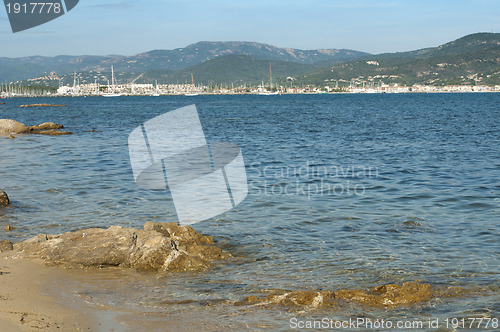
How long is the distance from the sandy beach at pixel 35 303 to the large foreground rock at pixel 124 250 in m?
0.55

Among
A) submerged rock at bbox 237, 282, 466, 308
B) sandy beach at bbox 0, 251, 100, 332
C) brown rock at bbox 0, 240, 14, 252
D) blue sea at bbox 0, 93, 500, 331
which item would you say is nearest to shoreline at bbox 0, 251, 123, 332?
sandy beach at bbox 0, 251, 100, 332

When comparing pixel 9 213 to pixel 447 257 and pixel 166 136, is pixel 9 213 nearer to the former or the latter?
pixel 447 257

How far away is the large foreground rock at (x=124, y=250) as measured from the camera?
1002cm

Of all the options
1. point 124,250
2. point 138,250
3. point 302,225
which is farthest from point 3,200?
point 302,225

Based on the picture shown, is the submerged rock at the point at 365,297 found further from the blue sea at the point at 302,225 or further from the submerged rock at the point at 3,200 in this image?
the submerged rock at the point at 3,200

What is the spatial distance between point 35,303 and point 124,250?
2.86 metres

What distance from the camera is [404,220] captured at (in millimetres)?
13352

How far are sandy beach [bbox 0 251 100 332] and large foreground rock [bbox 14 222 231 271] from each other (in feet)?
1.80

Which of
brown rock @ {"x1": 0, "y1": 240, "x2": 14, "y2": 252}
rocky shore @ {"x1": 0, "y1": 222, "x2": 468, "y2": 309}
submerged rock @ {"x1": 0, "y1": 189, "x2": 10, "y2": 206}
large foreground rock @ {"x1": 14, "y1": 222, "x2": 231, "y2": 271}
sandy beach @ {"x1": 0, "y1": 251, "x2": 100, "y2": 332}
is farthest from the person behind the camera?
submerged rock @ {"x1": 0, "y1": 189, "x2": 10, "y2": 206}

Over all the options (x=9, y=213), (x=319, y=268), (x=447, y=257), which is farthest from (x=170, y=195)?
(x=447, y=257)

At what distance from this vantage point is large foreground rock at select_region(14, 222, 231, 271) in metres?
10.0

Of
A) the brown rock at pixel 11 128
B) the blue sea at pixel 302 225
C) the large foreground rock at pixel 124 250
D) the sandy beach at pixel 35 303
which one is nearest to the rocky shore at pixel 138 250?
the large foreground rock at pixel 124 250

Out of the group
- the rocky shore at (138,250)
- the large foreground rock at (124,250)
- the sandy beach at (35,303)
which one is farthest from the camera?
the large foreground rock at (124,250)

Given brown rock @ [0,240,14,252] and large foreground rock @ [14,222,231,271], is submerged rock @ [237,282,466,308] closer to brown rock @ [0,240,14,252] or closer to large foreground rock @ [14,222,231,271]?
large foreground rock @ [14,222,231,271]
